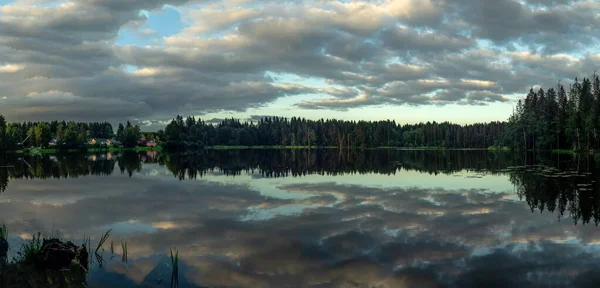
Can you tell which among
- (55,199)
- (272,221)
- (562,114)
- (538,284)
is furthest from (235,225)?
(562,114)

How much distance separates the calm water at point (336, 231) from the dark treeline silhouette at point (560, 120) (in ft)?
245

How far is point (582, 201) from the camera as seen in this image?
85.7 ft

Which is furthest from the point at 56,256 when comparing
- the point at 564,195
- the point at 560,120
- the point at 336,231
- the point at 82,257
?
the point at 560,120

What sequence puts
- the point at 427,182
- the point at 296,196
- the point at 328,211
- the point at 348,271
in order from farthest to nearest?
the point at 427,182
the point at 296,196
the point at 328,211
the point at 348,271

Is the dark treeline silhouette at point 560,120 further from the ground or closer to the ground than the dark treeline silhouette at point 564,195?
further from the ground

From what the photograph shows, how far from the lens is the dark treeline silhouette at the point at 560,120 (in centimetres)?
9512

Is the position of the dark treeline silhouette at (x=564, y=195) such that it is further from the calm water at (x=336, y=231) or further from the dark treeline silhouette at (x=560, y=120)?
the dark treeline silhouette at (x=560, y=120)

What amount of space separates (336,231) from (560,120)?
11743 cm

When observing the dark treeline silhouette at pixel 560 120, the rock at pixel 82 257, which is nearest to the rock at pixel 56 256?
the rock at pixel 82 257

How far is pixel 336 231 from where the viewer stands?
19.5 meters

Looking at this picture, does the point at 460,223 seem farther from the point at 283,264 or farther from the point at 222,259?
the point at 222,259

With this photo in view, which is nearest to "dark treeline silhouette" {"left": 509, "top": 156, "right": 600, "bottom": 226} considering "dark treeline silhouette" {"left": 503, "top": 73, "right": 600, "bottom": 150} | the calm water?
the calm water

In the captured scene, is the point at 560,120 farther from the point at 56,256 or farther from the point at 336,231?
the point at 56,256

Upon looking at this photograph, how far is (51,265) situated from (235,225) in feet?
29.7
